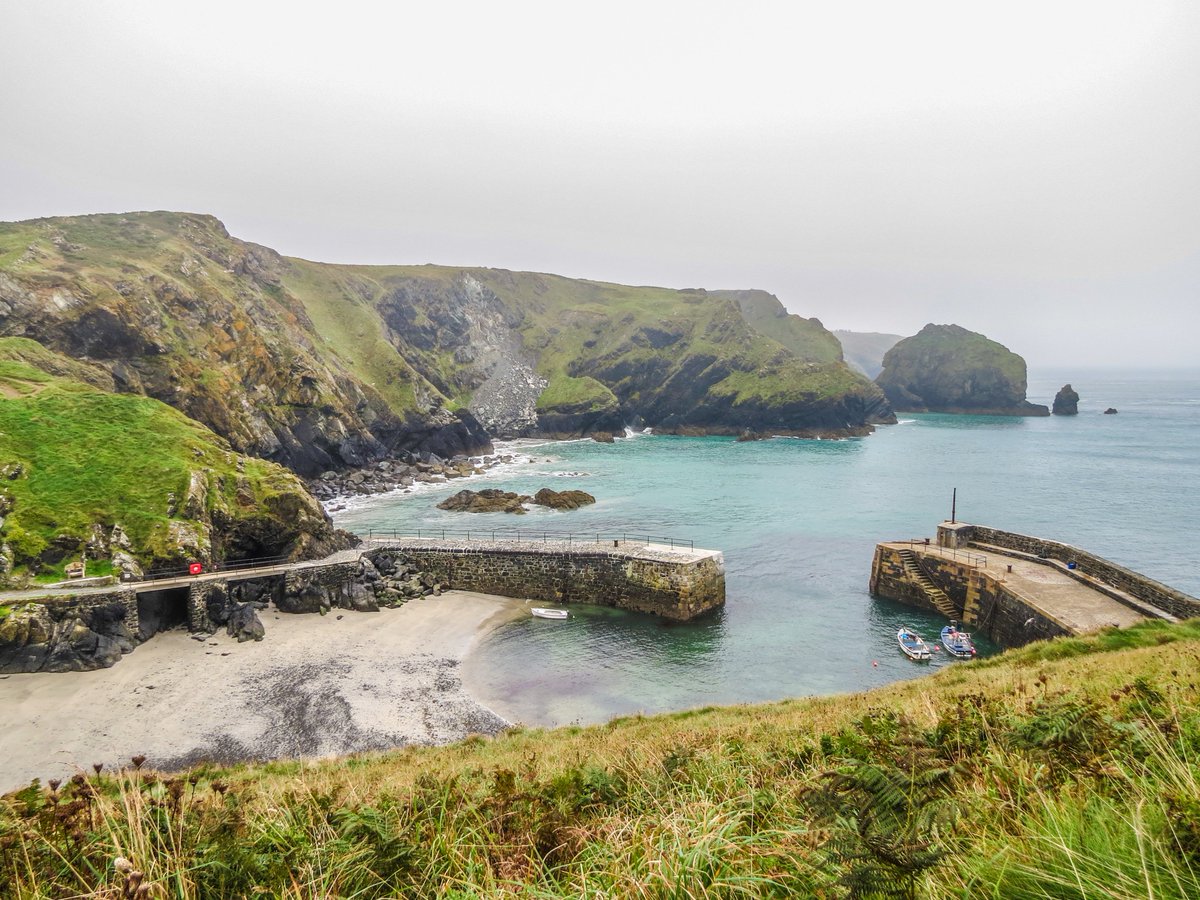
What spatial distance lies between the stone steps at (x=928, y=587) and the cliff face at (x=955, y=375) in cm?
15953

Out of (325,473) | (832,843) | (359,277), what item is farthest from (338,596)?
(359,277)

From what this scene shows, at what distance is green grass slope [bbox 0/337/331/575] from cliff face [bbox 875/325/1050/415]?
17976 cm

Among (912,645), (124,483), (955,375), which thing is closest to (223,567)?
(124,483)

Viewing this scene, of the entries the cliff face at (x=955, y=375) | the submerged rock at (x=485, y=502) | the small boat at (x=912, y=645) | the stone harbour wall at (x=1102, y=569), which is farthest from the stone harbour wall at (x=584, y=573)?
the cliff face at (x=955, y=375)

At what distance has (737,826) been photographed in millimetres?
4527

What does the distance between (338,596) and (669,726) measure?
22.5m

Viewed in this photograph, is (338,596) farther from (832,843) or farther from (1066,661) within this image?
(832,843)

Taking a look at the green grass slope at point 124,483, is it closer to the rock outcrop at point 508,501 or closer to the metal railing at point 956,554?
the rock outcrop at point 508,501

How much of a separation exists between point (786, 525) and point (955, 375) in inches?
6005

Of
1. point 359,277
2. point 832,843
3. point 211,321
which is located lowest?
point 832,843

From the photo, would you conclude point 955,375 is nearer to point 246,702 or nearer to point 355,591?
point 355,591

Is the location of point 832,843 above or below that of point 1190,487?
above

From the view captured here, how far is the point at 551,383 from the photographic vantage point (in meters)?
143

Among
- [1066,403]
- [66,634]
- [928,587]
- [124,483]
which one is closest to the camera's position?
[66,634]
